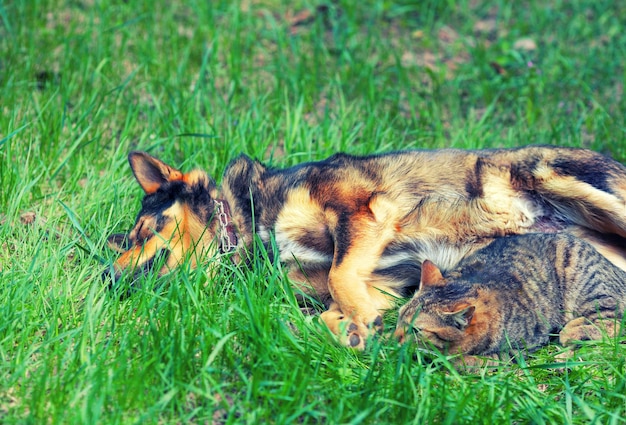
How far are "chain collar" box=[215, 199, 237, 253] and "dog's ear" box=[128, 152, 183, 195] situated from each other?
1.23ft

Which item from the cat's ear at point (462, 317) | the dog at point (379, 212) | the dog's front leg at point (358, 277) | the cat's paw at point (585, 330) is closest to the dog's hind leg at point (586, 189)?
the dog at point (379, 212)

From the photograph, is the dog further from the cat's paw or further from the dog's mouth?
the cat's paw

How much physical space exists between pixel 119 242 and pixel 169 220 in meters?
0.38

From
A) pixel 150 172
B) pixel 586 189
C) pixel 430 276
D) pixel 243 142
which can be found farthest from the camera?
pixel 243 142

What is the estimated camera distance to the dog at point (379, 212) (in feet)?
15.0

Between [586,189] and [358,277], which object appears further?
[586,189]

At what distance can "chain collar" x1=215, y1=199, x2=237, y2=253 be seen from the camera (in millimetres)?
4715

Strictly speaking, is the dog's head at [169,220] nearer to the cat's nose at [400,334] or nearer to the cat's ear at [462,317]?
the cat's nose at [400,334]

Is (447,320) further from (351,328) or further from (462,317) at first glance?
(351,328)

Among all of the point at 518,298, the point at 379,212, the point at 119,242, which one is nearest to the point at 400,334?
the point at 518,298

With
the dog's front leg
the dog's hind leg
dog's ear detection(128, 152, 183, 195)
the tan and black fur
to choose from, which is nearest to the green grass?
the tan and black fur

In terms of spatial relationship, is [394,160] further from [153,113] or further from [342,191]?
[153,113]

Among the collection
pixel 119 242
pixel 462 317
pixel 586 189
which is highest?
pixel 586 189

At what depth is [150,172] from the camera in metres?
4.94
